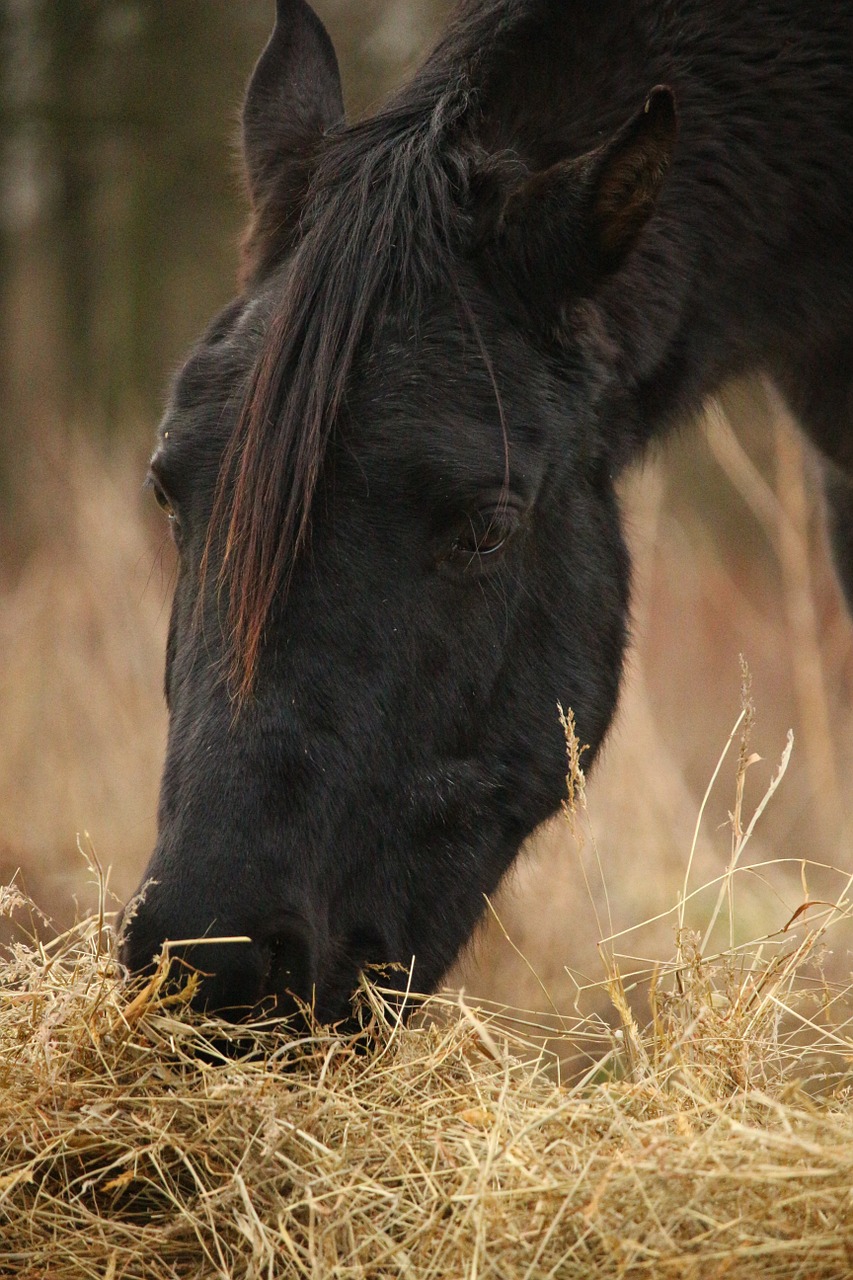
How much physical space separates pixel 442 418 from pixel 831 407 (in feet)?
5.38

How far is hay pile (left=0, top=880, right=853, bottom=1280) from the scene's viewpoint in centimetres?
146

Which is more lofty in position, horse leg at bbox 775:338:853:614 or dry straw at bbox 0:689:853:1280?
horse leg at bbox 775:338:853:614

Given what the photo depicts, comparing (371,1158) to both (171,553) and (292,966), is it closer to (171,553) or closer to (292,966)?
(292,966)

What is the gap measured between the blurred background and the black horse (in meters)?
0.52

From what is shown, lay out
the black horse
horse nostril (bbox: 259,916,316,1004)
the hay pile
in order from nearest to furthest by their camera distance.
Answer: the hay pile → horse nostril (bbox: 259,916,316,1004) → the black horse

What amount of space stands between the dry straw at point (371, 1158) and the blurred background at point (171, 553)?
97cm

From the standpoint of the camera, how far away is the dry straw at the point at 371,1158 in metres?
1.46

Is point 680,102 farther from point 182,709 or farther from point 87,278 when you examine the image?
point 87,278

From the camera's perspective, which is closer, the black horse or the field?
the field

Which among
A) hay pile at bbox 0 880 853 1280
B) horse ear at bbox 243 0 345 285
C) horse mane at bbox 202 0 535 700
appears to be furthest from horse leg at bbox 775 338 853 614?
hay pile at bbox 0 880 853 1280

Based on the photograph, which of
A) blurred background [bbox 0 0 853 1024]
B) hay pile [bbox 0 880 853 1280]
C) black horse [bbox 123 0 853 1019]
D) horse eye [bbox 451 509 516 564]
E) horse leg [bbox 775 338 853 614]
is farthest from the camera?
blurred background [bbox 0 0 853 1024]

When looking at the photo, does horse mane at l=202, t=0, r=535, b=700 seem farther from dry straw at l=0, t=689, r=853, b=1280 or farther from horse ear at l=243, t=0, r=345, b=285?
dry straw at l=0, t=689, r=853, b=1280

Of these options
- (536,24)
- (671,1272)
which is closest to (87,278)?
(536,24)

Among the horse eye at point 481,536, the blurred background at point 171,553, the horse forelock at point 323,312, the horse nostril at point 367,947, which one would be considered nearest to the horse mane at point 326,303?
the horse forelock at point 323,312
